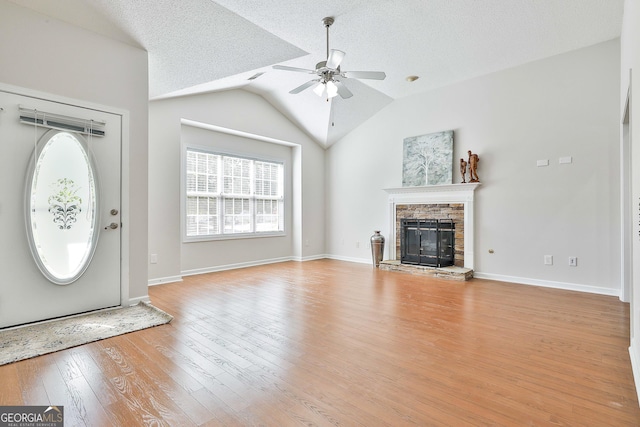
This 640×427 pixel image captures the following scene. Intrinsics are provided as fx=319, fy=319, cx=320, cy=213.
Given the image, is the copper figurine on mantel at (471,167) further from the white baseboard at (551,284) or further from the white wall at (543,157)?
the white baseboard at (551,284)

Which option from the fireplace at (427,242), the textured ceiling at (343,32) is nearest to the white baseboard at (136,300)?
the textured ceiling at (343,32)

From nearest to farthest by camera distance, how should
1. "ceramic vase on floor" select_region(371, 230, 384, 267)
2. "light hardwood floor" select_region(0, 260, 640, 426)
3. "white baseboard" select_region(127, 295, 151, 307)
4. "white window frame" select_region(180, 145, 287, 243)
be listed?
"light hardwood floor" select_region(0, 260, 640, 426), "white baseboard" select_region(127, 295, 151, 307), "white window frame" select_region(180, 145, 287, 243), "ceramic vase on floor" select_region(371, 230, 384, 267)

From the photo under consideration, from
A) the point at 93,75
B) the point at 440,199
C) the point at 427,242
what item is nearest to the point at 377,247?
the point at 427,242

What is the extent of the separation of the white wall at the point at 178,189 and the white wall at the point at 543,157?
253cm

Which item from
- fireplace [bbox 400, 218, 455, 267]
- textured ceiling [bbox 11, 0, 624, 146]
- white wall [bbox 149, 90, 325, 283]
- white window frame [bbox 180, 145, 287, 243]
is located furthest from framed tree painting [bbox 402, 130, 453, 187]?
white window frame [bbox 180, 145, 287, 243]

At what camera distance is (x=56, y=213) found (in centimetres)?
312

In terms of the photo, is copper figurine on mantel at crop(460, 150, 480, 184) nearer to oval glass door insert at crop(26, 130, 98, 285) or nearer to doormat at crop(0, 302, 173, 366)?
doormat at crop(0, 302, 173, 366)

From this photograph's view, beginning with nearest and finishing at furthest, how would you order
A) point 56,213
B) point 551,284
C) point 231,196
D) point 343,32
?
point 56,213 → point 343,32 → point 551,284 → point 231,196

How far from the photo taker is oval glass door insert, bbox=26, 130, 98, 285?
118 inches

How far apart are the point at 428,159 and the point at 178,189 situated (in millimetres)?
4353

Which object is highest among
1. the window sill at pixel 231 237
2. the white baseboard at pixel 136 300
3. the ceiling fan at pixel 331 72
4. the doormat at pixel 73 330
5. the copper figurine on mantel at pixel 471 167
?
the ceiling fan at pixel 331 72

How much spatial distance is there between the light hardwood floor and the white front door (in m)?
0.83

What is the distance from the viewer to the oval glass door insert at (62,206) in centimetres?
299

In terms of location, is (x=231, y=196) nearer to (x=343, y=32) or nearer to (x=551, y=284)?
(x=343, y=32)
